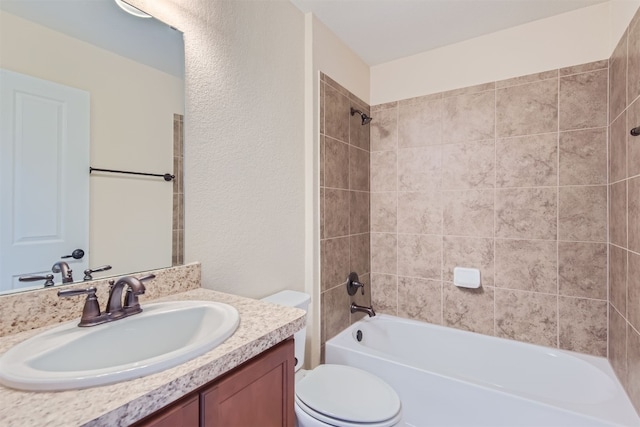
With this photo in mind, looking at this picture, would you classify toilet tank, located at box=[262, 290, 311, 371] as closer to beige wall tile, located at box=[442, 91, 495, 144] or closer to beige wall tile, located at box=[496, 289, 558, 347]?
beige wall tile, located at box=[496, 289, 558, 347]

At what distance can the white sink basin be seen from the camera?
55 cm

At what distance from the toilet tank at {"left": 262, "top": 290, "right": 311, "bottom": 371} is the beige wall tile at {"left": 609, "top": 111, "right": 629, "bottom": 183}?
1699mm

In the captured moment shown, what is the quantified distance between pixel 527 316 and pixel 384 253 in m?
1.03

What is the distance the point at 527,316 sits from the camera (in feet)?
6.39

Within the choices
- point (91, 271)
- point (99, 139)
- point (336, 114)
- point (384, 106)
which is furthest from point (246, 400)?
point (384, 106)

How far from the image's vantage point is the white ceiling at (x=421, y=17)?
1.75 meters

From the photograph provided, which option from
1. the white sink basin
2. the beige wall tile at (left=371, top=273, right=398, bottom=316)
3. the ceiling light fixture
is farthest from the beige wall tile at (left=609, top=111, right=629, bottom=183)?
the ceiling light fixture

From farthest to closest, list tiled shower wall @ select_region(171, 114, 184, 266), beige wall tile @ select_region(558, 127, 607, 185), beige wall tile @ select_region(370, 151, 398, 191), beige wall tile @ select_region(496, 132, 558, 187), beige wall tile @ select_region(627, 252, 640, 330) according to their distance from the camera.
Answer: beige wall tile @ select_region(370, 151, 398, 191) < beige wall tile @ select_region(496, 132, 558, 187) < beige wall tile @ select_region(558, 127, 607, 185) < beige wall tile @ select_region(627, 252, 640, 330) < tiled shower wall @ select_region(171, 114, 184, 266)

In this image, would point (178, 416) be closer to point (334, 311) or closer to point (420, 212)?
point (334, 311)

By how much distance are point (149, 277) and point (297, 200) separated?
0.97m

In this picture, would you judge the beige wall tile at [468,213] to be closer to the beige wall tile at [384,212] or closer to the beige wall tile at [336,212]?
the beige wall tile at [384,212]

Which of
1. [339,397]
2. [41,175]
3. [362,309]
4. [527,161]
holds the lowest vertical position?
[339,397]

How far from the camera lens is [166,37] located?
1.16m

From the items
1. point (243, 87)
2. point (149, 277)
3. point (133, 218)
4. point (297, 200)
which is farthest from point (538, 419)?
point (243, 87)
